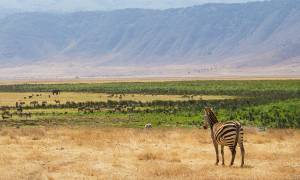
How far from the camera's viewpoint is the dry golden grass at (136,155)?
19.2 metres

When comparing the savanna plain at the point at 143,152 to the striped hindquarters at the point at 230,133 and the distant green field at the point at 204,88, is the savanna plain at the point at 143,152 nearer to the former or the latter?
the striped hindquarters at the point at 230,133

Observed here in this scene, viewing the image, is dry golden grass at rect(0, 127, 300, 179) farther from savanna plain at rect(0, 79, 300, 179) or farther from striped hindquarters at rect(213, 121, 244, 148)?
striped hindquarters at rect(213, 121, 244, 148)

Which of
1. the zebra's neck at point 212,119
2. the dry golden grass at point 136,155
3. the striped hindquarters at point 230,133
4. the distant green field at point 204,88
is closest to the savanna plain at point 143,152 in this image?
the dry golden grass at point 136,155

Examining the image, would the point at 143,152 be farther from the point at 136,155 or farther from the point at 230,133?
the point at 230,133

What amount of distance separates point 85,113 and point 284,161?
→ 3002 centimetres

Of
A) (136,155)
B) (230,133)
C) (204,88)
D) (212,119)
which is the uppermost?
(204,88)

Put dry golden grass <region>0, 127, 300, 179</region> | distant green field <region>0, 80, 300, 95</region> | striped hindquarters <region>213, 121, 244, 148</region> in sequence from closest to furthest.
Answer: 1. dry golden grass <region>0, 127, 300, 179</region>
2. striped hindquarters <region>213, 121, 244, 148</region>
3. distant green field <region>0, 80, 300, 95</region>

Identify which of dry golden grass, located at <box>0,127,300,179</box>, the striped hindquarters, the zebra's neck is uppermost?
the zebra's neck

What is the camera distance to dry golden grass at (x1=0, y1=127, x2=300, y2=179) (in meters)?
19.2

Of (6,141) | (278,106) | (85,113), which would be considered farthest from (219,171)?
(85,113)

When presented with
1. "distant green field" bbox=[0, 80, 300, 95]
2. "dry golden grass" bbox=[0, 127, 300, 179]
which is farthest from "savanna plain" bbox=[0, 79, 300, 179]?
"distant green field" bbox=[0, 80, 300, 95]

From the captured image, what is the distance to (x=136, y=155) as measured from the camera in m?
23.4

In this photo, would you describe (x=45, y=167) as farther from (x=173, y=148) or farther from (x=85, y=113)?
(x=85, y=113)

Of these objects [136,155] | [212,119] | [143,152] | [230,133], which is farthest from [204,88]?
[230,133]
